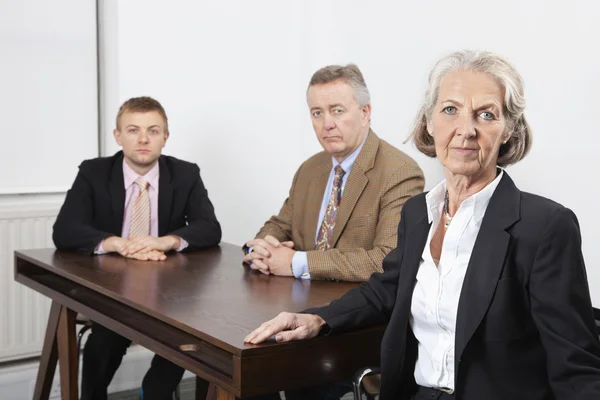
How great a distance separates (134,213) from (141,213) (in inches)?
1.1

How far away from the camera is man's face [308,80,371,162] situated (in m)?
2.91

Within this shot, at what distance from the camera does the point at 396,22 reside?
12.7 feet

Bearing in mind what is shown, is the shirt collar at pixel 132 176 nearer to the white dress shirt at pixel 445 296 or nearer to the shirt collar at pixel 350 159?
the shirt collar at pixel 350 159

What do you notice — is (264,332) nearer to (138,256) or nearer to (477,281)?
(477,281)

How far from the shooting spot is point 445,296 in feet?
5.58

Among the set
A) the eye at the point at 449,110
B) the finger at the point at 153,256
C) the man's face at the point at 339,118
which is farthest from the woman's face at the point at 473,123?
the finger at the point at 153,256

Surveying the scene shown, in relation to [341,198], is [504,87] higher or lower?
higher

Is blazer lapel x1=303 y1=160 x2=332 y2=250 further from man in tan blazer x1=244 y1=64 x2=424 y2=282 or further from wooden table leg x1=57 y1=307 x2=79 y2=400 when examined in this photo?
wooden table leg x1=57 y1=307 x2=79 y2=400

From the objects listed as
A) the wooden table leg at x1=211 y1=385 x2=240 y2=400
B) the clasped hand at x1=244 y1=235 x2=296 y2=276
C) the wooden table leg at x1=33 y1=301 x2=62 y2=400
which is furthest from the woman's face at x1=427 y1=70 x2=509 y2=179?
the wooden table leg at x1=33 y1=301 x2=62 y2=400

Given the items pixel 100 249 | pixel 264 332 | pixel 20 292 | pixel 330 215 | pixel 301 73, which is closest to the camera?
pixel 264 332

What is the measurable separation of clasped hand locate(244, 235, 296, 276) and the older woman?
2.11 ft

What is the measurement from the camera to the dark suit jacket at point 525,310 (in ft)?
4.85

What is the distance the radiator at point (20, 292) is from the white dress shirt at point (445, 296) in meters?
2.46

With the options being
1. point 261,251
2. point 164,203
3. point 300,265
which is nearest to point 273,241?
point 261,251
